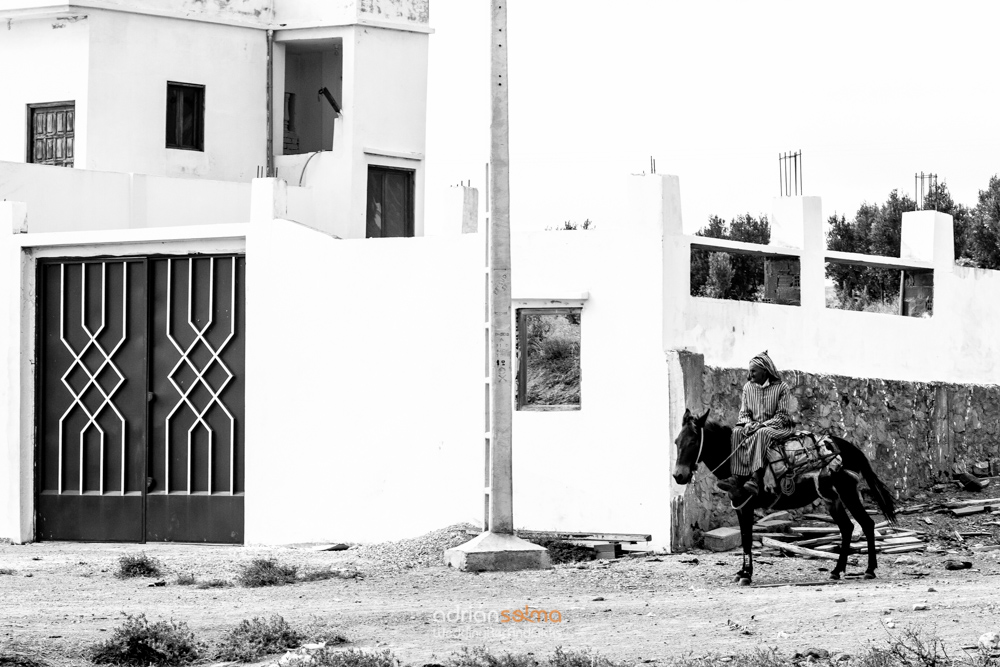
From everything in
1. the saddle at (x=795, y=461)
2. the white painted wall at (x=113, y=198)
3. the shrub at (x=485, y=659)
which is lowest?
the shrub at (x=485, y=659)

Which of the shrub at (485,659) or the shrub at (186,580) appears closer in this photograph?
the shrub at (485,659)

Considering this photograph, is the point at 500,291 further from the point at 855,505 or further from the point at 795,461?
the point at 855,505

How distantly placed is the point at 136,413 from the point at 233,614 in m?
6.78

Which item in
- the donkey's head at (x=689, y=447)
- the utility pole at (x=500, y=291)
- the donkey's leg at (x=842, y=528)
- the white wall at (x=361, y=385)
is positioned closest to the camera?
the donkey's head at (x=689, y=447)

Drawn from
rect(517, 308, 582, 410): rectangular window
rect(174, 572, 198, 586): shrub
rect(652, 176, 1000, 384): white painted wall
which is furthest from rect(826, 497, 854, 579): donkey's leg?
rect(517, 308, 582, 410): rectangular window

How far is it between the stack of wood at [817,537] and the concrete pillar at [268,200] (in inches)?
258

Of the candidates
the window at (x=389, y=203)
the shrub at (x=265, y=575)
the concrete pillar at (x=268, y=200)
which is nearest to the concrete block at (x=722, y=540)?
the shrub at (x=265, y=575)

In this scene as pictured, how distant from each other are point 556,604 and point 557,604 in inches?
0.4

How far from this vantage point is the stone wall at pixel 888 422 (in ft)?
50.2

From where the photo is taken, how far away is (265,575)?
43.8ft

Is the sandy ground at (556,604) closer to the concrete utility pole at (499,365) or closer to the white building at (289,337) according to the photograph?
the concrete utility pole at (499,365)

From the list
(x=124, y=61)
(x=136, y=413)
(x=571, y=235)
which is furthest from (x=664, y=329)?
(x=124, y=61)

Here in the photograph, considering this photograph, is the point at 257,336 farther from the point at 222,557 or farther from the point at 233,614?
the point at 233,614

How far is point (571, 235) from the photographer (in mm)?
15469
